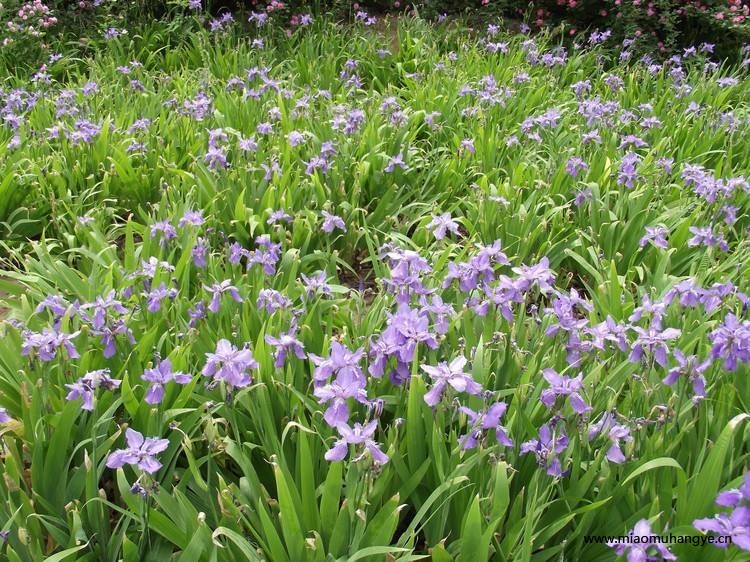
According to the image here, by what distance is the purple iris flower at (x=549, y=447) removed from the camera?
1.40 meters

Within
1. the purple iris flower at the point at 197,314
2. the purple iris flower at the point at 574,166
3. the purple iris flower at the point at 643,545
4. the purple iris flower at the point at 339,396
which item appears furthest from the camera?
the purple iris flower at the point at 574,166

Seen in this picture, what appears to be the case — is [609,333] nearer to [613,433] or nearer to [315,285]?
[613,433]

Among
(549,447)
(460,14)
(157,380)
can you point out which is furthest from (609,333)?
(460,14)

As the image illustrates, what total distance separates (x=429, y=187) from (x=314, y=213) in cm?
87

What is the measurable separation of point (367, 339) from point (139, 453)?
2.26ft

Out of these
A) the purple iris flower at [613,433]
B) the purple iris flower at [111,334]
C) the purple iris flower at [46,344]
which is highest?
the purple iris flower at [46,344]

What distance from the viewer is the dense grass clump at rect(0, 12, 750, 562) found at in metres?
1.43

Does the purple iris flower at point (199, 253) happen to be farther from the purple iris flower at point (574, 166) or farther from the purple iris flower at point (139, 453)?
the purple iris flower at point (574, 166)

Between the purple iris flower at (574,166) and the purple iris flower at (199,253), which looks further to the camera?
the purple iris flower at (574,166)

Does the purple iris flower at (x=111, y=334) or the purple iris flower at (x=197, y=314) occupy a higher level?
the purple iris flower at (x=111, y=334)

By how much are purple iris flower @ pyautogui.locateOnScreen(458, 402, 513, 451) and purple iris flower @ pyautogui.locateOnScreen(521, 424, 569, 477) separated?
5 cm

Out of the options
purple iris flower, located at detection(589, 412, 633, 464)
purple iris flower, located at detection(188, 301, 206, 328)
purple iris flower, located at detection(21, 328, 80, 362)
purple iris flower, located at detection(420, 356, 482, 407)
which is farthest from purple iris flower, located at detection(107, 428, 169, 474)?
purple iris flower, located at detection(589, 412, 633, 464)

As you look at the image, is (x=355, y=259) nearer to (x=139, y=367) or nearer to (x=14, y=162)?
(x=139, y=367)

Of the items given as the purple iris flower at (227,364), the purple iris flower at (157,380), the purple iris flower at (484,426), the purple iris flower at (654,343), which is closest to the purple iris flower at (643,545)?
the purple iris flower at (484,426)
